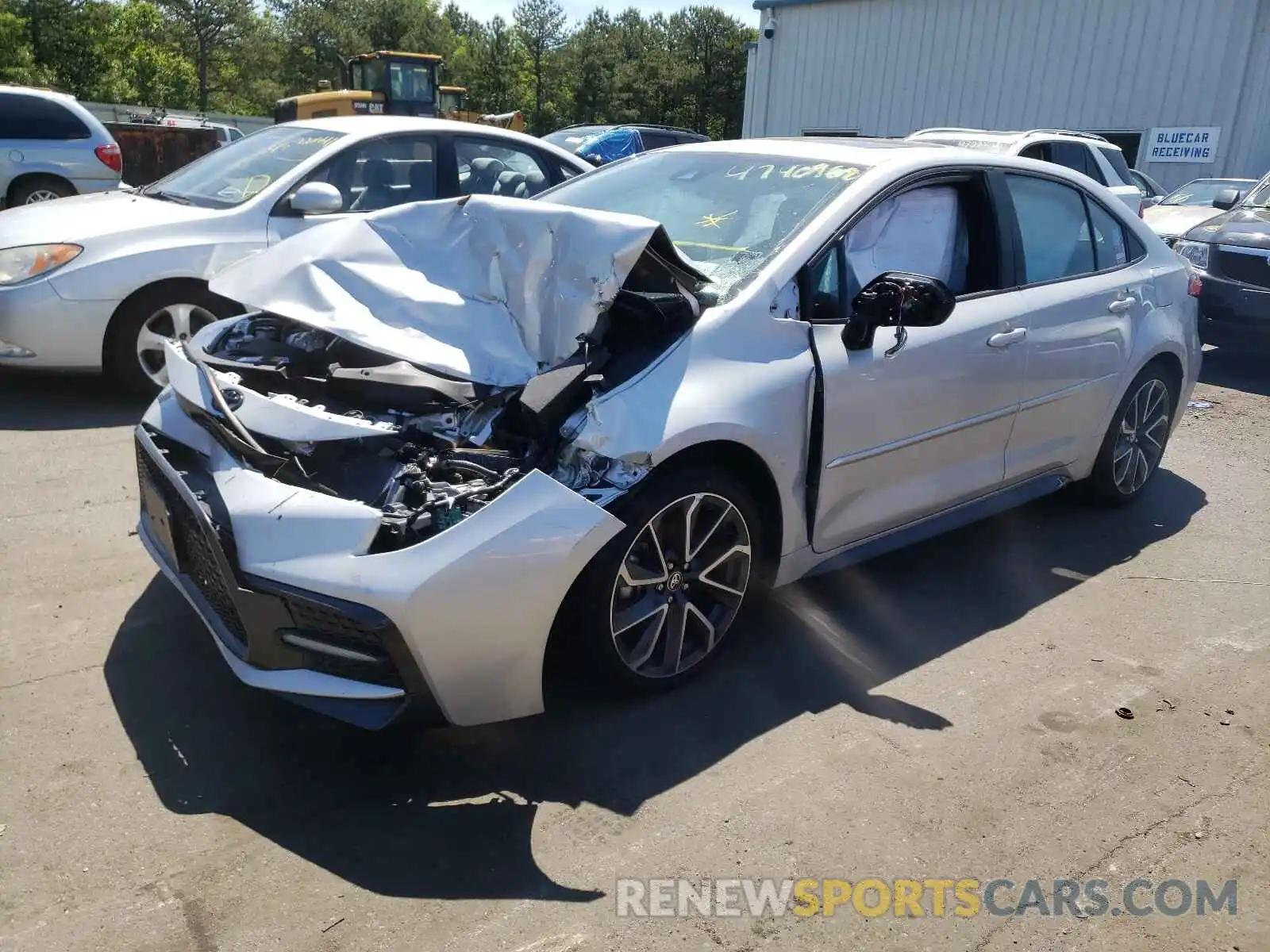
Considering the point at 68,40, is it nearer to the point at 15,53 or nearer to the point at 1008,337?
the point at 15,53

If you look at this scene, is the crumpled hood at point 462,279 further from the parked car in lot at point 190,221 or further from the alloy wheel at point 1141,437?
the alloy wheel at point 1141,437

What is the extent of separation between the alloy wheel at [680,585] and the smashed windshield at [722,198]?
0.75 meters

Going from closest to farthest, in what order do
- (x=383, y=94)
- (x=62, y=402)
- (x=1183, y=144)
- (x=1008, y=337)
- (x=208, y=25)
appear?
1. (x=1008, y=337)
2. (x=62, y=402)
3. (x=1183, y=144)
4. (x=383, y=94)
5. (x=208, y=25)

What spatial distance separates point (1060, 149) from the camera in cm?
1068

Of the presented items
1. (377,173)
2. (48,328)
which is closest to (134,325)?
(48,328)

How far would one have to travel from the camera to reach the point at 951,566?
4602 millimetres

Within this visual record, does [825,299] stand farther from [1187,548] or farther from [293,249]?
[1187,548]

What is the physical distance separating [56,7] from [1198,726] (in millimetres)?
41715

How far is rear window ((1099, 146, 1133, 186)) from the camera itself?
446 inches

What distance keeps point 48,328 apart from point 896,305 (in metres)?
4.55

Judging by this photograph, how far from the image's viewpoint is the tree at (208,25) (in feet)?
158

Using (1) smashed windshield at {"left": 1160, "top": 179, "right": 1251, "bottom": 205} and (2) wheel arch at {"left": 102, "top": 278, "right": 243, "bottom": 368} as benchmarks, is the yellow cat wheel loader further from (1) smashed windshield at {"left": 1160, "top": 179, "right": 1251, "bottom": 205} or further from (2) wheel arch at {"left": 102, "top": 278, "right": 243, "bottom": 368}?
(2) wheel arch at {"left": 102, "top": 278, "right": 243, "bottom": 368}

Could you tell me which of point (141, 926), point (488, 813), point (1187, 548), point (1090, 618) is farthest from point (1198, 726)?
point (141, 926)

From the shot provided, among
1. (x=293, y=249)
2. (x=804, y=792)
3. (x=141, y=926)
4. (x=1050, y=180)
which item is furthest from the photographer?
(x=1050, y=180)
